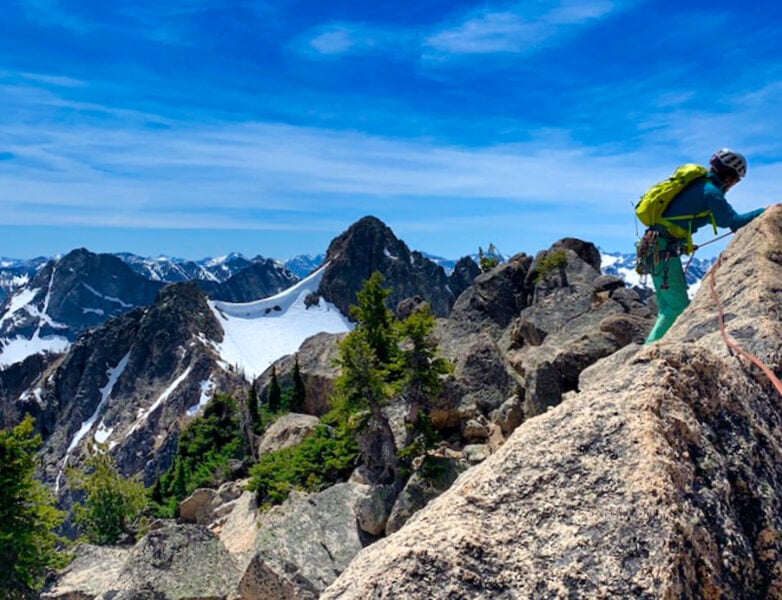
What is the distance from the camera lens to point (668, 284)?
396 inches

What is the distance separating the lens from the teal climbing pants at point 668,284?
9812mm

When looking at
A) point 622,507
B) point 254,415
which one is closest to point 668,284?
point 622,507

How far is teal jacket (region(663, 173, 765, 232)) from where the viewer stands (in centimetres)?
894

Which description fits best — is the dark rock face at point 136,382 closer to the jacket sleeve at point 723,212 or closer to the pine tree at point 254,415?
the pine tree at point 254,415

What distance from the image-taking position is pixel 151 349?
15412 cm

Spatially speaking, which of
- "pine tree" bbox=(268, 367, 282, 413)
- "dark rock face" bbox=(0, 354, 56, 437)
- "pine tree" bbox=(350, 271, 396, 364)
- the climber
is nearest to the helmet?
the climber

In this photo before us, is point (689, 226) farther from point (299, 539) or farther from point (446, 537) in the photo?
point (299, 539)

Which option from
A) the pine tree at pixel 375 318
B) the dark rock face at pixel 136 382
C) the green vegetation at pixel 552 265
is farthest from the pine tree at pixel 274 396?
the dark rock face at pixel 136 382

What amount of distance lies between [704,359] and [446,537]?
255 cm

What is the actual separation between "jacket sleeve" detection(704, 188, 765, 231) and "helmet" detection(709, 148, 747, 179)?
0.44m

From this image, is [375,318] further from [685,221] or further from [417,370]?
[685,221]

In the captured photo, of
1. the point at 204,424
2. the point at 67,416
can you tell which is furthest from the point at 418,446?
the point at 67,416

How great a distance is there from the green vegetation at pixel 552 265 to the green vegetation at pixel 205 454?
1049 inches

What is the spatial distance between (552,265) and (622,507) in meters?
39.4
